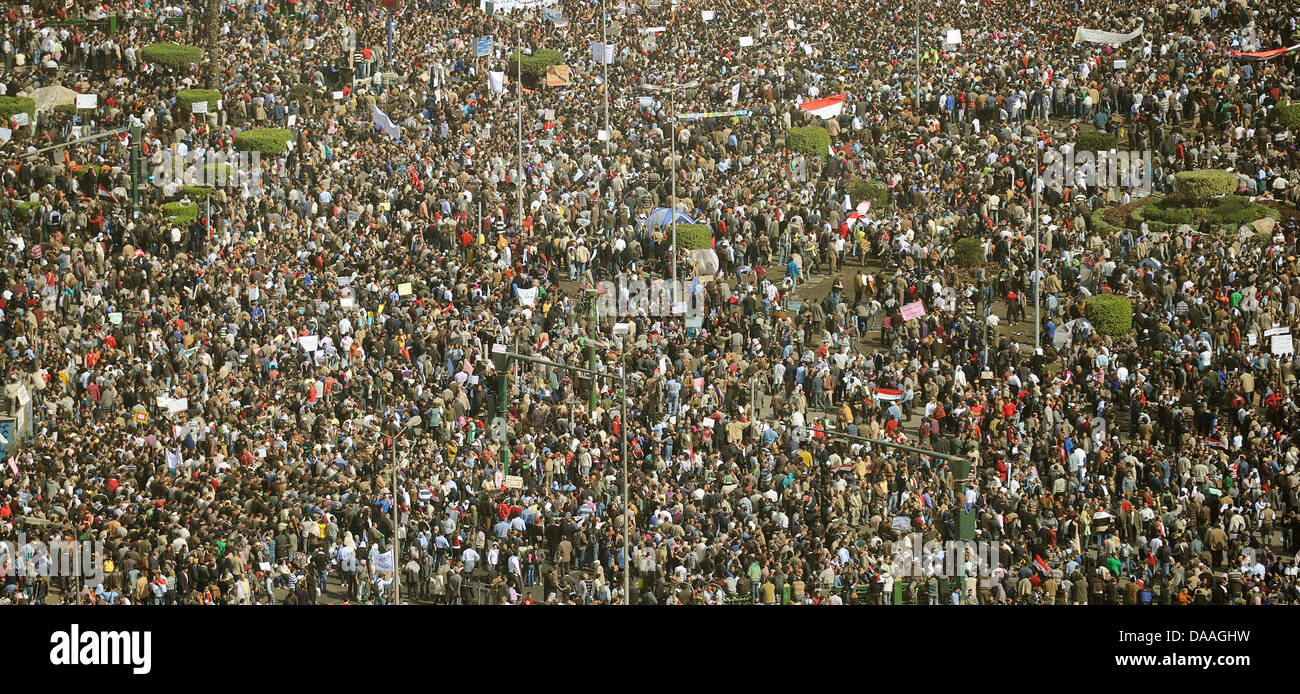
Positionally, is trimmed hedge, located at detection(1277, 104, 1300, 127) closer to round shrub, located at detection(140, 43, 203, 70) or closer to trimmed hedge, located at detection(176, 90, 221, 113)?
trimmed hedge, located at detection(176, 90, 221, 113)

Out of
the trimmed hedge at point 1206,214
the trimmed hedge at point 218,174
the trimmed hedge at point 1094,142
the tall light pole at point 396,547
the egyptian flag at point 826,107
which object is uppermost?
the egyptian flag at point 826,107

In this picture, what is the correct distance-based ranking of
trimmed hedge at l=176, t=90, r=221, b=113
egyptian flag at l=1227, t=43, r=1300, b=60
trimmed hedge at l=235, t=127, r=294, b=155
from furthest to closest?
1. trimmed hedge at l=176, t=90, r=221, b=113
2. trimmed hedge at l=235, t=127, r=294, b=155
3. egyptian flag at l=1227, t=43, r=1300, b=60

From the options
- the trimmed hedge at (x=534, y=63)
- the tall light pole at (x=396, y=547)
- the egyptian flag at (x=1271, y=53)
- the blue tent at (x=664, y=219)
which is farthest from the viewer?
the trimmed hedge at (x=534, y=63)

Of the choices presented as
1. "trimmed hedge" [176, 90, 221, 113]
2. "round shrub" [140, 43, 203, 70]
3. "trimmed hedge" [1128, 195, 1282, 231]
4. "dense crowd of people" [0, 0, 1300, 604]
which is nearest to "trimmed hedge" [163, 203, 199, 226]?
"dense crowd of people" [0, 0, 1300, 604]

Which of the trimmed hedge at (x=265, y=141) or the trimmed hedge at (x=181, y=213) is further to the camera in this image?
the trimmed hedge at (x=265, y=141)

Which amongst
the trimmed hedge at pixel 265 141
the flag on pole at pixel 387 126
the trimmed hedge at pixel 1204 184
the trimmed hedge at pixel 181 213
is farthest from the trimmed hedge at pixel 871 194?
the trimmed hedge at pixel 181 213

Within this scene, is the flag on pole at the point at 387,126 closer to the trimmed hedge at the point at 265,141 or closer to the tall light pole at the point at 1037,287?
the trimmed hedge at the point at 265,141

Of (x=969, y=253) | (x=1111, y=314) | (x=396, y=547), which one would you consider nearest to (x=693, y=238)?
(x=969, y=253)

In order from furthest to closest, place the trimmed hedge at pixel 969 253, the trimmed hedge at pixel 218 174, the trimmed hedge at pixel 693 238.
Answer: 1. the trimmed hedge at pixel 218 174
2. the trimmed hedge at pixel 693 238
3. the trimmed hedge at pixel 969 253
